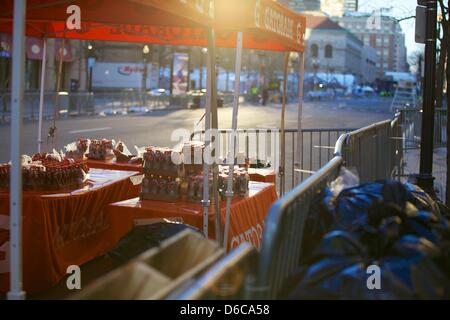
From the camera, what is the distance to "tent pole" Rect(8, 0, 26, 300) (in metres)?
3.53

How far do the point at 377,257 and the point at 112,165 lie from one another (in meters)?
5.99

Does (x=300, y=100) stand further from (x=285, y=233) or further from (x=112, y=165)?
(x=285, y=233)

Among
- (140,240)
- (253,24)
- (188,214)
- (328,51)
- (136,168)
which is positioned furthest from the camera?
(328,51)

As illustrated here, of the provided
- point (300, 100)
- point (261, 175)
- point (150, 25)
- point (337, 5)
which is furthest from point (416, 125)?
point (150, 25)

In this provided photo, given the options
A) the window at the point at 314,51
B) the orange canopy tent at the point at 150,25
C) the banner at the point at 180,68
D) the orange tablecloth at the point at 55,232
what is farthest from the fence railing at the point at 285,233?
the window at the point at 314,51

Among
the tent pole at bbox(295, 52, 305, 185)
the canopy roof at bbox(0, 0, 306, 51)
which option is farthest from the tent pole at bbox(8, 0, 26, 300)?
the tent pole at bbox(295, 52, 305, 185)

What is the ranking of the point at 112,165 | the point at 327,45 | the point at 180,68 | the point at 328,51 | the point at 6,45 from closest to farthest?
1. the point at 112,165
2. the point at 6,45
3. the point at 180,68
4. the point at 327,45
5. the point at 328,51

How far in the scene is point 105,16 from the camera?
704 cm

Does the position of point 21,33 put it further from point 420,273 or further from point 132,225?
point 132,225

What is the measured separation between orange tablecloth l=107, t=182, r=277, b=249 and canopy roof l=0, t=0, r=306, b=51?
172cm

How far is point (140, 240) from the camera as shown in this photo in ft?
17.3

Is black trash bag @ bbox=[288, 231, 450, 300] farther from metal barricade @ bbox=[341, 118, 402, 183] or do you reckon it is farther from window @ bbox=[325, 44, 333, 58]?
window @ bbox=[325, 44, 333, 58]

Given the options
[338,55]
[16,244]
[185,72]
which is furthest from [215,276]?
[338,55]

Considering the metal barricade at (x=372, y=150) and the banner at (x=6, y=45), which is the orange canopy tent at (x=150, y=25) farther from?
the banner at (x=6, y=45)
